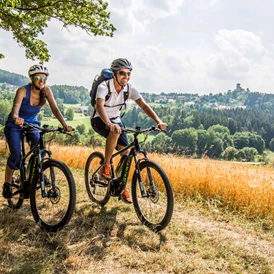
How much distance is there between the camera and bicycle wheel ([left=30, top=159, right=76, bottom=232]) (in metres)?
4.23

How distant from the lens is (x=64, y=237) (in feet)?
13.7

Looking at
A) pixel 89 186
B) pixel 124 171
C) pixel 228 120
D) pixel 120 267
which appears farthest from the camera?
pixel 228 120

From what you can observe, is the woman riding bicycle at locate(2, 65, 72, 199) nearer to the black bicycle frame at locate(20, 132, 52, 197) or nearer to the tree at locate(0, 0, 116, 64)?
the black bicycle frame at locate(20, 132, 52, 197)

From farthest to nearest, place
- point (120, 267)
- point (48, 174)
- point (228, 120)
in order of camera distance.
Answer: point (228, 120)
point (48, 174)
point (120, 267)

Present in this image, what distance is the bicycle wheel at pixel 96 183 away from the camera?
5566mm

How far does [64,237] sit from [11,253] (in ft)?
2.21

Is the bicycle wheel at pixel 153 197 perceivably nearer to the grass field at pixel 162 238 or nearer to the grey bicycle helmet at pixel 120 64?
the grass field at pixel 162 238

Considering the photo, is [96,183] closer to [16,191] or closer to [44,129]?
[16,191]

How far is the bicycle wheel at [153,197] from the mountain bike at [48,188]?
1013mm

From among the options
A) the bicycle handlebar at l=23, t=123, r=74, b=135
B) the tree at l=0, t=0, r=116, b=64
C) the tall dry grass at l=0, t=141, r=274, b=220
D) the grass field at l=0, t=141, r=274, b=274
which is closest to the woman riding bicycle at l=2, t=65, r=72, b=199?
the bicycle handlebar at l=23, t=123, r=74, b=135

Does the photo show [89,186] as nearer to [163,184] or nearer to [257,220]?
[163,184]

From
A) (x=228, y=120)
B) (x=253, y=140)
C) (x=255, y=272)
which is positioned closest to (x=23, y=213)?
(x=255, y=272)

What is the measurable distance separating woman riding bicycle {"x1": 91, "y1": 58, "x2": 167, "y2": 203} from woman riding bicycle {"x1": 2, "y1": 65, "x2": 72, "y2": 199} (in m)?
0.57

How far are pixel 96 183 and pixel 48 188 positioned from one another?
126 centimetres
